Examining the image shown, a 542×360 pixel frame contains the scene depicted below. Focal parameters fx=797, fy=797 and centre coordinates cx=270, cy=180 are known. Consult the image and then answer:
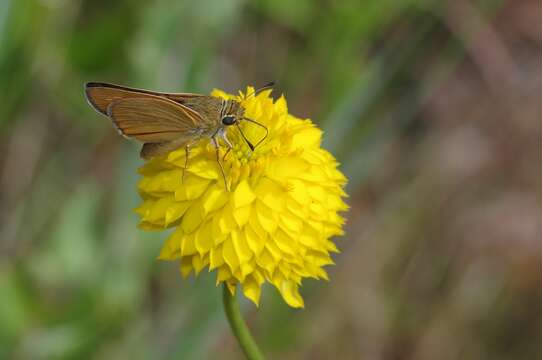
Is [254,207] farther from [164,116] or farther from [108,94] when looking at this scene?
[108,94]

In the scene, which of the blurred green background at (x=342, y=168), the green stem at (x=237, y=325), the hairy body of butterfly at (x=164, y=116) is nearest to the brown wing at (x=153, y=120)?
the hairy body of butterfly at (x=164, y=116)

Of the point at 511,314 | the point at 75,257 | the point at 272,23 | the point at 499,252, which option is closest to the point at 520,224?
the point at 499,252

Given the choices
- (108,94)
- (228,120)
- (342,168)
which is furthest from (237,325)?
(342,168)

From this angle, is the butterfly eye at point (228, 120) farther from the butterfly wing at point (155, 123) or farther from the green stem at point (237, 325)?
the green stem at point (237, 325)

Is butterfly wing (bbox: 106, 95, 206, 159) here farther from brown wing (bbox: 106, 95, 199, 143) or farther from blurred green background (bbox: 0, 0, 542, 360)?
blurred green background (bbox: 0, 0, 542, 360)

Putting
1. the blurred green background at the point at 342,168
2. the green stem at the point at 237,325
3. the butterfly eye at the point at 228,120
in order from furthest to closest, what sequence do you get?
the blurred green background at the point at 342,168
the butterfly eye at the point at 228,120
the green stem at the point at 237,325

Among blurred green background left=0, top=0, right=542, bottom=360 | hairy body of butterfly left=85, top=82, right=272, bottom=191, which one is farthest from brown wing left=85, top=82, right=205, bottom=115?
blurred green background left=0, top=0, right=542, bottom=360
